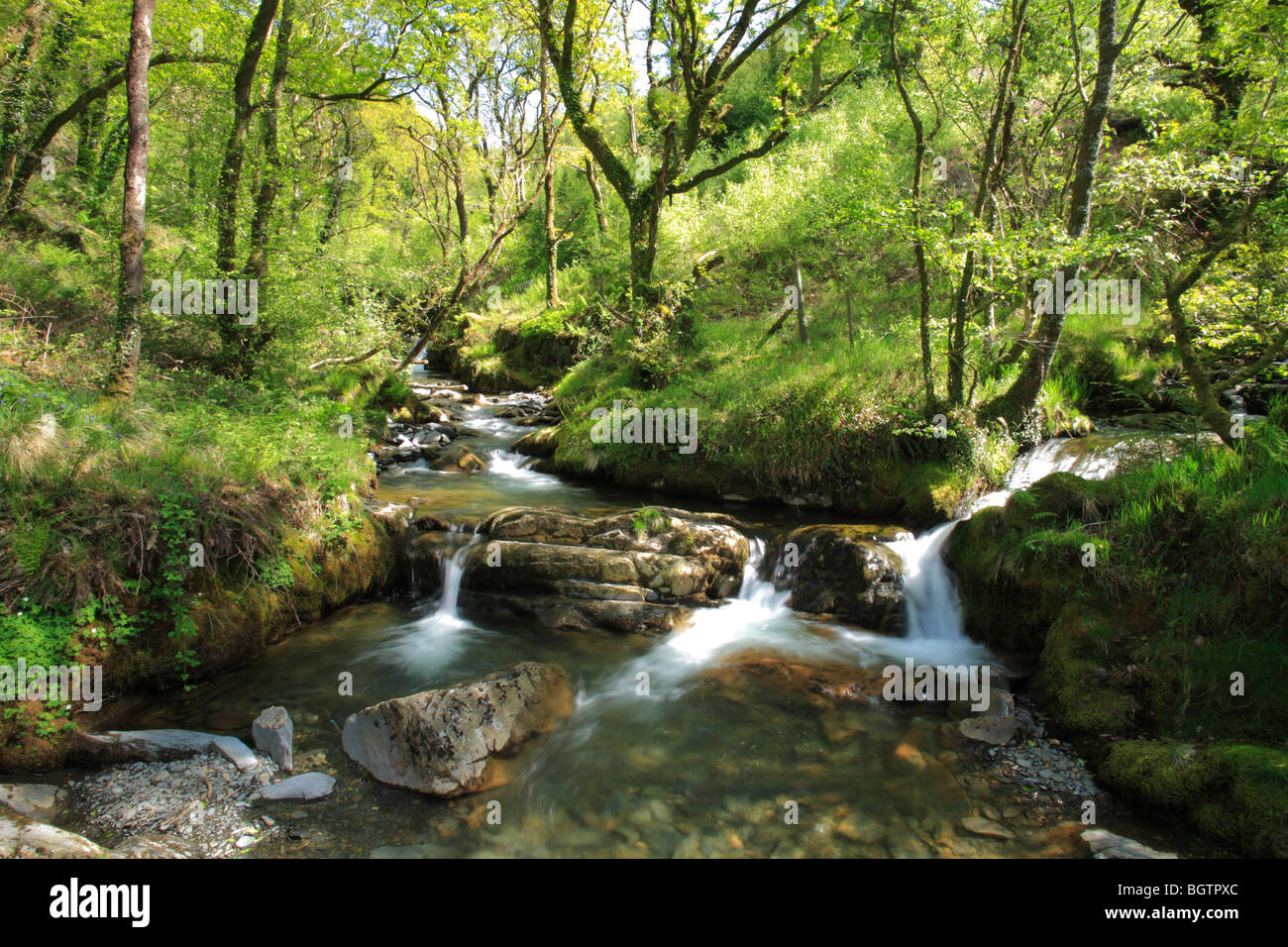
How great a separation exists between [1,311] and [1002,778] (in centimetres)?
1369

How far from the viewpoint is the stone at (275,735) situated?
16.2 feet

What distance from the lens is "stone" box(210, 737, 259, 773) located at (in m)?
4.80

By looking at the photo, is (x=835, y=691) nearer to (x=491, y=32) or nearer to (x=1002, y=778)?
(x=1002, y=778)

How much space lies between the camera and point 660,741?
5.61 m

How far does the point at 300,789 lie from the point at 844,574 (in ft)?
21.0

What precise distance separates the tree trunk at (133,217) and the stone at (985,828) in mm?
9784

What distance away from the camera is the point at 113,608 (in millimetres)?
5336

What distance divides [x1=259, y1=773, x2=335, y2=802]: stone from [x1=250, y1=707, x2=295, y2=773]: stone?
0.81 feet

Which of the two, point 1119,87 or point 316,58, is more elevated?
point 316,58

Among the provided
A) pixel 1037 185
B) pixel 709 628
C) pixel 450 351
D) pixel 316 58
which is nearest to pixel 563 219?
pixel 450 351

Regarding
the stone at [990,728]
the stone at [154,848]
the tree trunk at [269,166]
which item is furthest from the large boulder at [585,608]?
the tree trunk at [269,166]

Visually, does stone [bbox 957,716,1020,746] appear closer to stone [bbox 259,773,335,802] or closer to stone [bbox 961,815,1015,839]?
stone [bbox 961,815,1015,839]

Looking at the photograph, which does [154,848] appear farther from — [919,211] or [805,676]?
[919,211]

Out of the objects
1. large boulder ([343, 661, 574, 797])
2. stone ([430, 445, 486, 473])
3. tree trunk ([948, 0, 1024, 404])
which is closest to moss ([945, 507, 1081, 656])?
tree trunk ([948, 0, 1024, 404])
